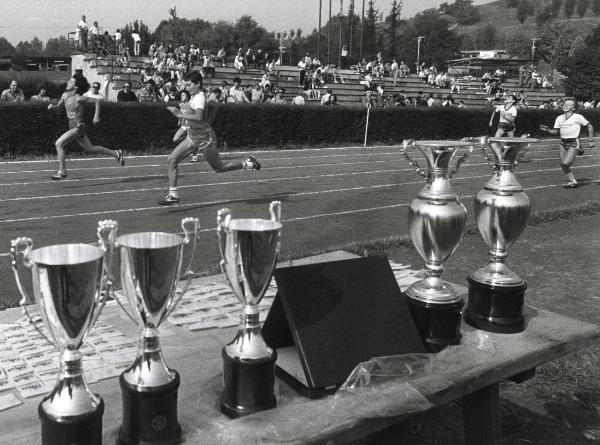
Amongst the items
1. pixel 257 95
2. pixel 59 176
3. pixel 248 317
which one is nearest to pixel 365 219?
pixel 59 176

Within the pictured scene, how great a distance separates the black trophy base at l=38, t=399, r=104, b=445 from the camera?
157cm

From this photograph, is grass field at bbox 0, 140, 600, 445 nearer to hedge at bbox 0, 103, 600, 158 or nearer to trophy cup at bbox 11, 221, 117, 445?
trophy cup at bbox 11, 221, 117, 445

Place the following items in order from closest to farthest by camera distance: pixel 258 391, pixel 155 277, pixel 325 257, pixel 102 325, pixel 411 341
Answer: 1. pixel 155 277
2. pixel 258 391
3. pixel 411 341
4. pixel 102 325
5. pixel 325 257

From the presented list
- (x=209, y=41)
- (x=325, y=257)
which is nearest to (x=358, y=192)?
(x=325, y=257)

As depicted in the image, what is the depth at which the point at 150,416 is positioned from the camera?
1698mm

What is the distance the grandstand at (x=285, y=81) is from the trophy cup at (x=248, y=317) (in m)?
26.5

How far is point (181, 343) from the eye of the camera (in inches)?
105

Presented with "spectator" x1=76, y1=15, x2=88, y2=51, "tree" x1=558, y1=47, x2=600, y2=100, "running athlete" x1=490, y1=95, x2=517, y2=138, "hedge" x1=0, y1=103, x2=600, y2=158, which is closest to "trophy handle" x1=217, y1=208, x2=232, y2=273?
"hedge" x1=0, y1=103, x2=600, y2=158

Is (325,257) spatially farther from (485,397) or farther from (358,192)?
(358,192)

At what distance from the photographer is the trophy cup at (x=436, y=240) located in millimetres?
2480

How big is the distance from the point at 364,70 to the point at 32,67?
2167 inches

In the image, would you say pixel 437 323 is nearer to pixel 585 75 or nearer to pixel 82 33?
pixel 82 33

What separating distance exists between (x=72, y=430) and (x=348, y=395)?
0.84 metres

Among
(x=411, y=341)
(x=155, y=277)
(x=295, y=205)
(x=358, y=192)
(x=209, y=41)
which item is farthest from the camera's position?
(x=209, y=41)
